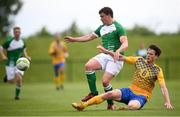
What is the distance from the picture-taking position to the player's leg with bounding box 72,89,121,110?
47.1 feet

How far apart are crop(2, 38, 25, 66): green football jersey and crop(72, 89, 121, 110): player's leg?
7503mm

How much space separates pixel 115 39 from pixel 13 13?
144 ft

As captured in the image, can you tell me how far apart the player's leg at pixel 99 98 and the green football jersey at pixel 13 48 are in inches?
295

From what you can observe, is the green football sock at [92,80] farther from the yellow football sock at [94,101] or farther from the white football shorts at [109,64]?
the yellow football sock at [94,101]

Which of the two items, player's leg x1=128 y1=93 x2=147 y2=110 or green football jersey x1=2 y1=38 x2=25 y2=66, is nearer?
player's leg x1=128 y1=93 x2=147 y2=110

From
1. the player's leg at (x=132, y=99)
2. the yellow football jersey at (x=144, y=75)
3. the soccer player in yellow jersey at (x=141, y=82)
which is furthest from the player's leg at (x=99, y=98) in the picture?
the yellow football jersey at (x=144, y=75)

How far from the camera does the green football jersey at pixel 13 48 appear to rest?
71.4ft

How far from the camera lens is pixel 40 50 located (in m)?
45.8

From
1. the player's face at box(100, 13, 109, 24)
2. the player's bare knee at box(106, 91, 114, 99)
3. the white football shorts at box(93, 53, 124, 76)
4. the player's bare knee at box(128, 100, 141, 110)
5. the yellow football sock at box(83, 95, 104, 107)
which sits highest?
A: the player's face at box(100, 13, 109, 24)

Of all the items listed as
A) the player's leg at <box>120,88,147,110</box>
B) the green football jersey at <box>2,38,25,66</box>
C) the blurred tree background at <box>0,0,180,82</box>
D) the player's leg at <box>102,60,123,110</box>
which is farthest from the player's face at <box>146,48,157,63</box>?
the blurred tree background at <box>0,0,180,82</box>

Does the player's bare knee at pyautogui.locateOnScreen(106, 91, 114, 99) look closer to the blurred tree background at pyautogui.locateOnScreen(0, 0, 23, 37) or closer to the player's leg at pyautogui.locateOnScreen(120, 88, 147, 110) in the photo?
the player's leg at pyautogui.locateOnScreen(120, 88, 147, 110)

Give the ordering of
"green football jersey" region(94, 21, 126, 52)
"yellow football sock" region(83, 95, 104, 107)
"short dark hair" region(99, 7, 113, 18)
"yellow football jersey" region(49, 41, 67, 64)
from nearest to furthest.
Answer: "yellow football sock" region(83, 95, 104, 107)
"short dark hair" region(99, 7, 113, 18)
"green football jersey" region(94, 21, 126, 52)
"yellow football jersey" region(49, 41, 67, 64)

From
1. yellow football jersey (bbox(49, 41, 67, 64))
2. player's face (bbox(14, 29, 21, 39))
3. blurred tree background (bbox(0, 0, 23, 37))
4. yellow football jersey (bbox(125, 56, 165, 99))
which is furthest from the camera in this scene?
blurred tree background (bbox(0, 0, 23, 37))

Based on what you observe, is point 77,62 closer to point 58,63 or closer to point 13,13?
point 58,63
